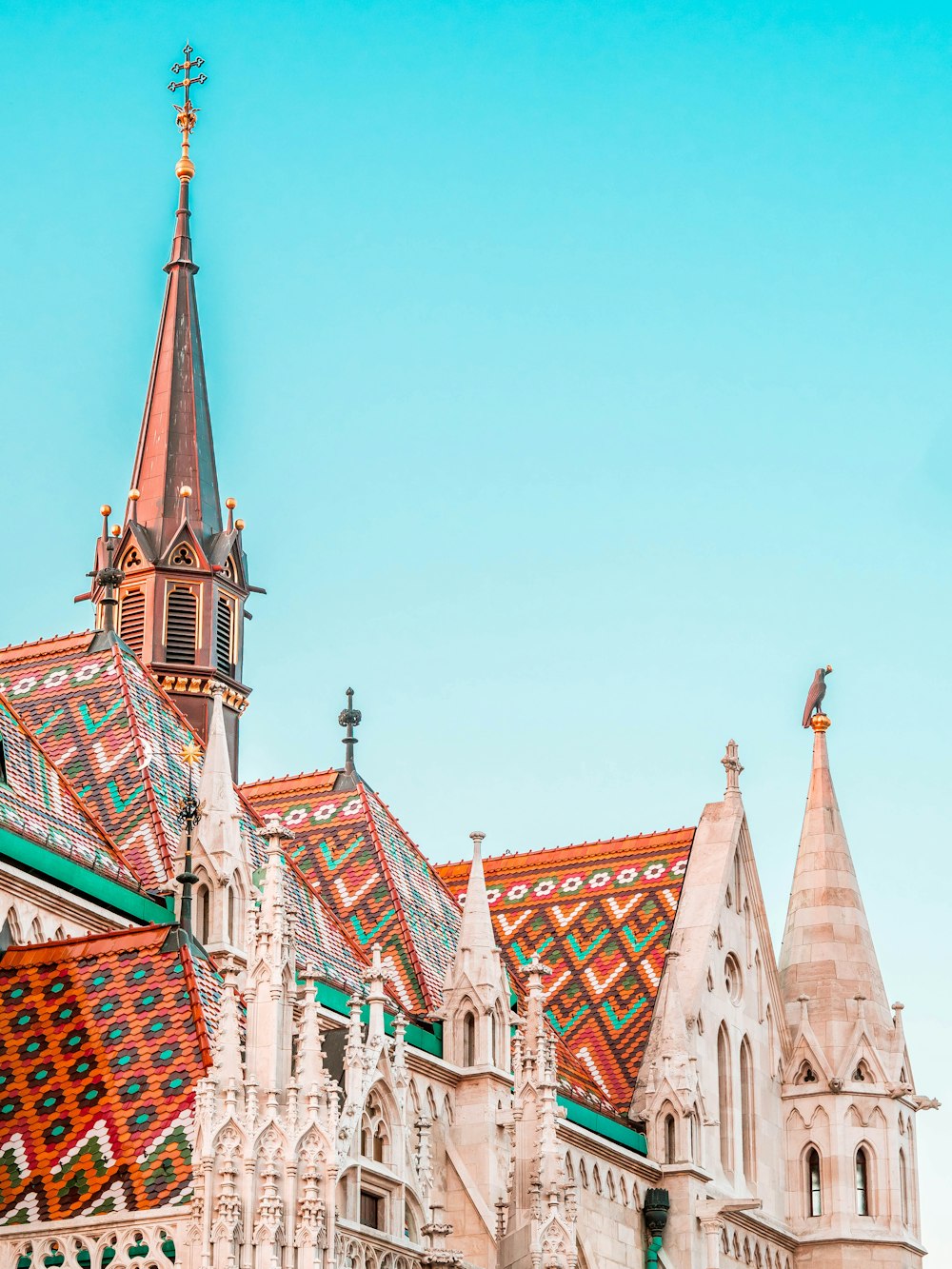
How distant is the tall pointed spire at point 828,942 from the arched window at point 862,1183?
140 cm

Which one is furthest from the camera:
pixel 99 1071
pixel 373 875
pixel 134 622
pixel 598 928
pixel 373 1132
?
pixel 134 622

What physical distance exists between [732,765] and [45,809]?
16.2 meters

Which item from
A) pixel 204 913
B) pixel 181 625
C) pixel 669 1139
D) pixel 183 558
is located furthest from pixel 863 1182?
pixel 204 913

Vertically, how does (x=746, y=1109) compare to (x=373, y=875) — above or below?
below

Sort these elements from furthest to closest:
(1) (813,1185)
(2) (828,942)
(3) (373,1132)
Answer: (2) (828,942)
(1) (813,1185)
(3) (373,1132)

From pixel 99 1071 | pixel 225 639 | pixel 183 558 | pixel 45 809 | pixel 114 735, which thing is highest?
pixel 183 558

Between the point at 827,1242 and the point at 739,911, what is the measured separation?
4908 mm

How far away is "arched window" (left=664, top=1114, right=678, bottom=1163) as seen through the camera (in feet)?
107

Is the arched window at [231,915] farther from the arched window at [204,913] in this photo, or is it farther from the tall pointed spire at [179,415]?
the tall pointed spire at [179,415]

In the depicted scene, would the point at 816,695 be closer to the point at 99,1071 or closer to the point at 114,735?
the point at 114,735

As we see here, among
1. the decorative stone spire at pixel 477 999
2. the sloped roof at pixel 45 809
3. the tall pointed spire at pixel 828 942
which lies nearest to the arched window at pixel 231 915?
the sloped roof at pixel 45 809

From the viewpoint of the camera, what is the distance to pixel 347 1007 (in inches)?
1026

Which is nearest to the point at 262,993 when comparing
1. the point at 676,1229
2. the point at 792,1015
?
the point at 676,1229

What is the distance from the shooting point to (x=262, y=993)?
62.4ft
